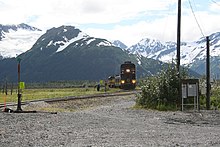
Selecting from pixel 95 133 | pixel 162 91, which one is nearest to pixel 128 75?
pixel 162 91

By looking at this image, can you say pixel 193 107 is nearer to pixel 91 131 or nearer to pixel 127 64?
pixel 91 131

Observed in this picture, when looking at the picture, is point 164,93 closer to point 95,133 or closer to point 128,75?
point 95,133

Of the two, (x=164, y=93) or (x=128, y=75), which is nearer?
(x=164, y=93)

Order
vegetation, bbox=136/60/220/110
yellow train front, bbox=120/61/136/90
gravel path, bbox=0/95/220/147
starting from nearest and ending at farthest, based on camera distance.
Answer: gravel path, bbox=0/95/220/147 → vegetation, bbox=136/60/220/110 → yellow train front, bbox=120/61/136/90

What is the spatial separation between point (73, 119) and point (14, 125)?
369 cm

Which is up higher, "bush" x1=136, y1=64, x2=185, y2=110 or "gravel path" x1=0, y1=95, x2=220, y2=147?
"bush" x1=136, y1=64, x2=185, y2=110

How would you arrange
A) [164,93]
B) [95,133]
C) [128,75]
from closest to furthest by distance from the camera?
[95,133]
[164,93]
[128,75]

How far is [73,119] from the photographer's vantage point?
70.8 ft

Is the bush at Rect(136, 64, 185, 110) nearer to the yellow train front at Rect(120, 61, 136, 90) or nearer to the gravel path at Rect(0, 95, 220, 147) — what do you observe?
the gravel path at Rect(0, 95, 220, 147)

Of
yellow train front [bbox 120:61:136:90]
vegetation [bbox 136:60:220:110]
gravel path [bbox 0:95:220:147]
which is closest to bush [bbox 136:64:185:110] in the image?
vegetation [bbox 136:60:220:110]

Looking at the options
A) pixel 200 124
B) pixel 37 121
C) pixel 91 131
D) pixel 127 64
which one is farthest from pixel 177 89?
pixel 127 64

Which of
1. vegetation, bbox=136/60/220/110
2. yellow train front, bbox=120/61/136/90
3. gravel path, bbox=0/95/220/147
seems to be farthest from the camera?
yellow train front, bbox=120/61/136/90

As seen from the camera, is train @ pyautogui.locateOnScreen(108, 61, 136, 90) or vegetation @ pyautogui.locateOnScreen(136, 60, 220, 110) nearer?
vegetation @ pyautogui.locateOnScreen(136, 60, 220, 110)

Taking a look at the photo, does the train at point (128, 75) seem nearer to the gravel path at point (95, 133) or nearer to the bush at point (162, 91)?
the bush at point (162, 91)
